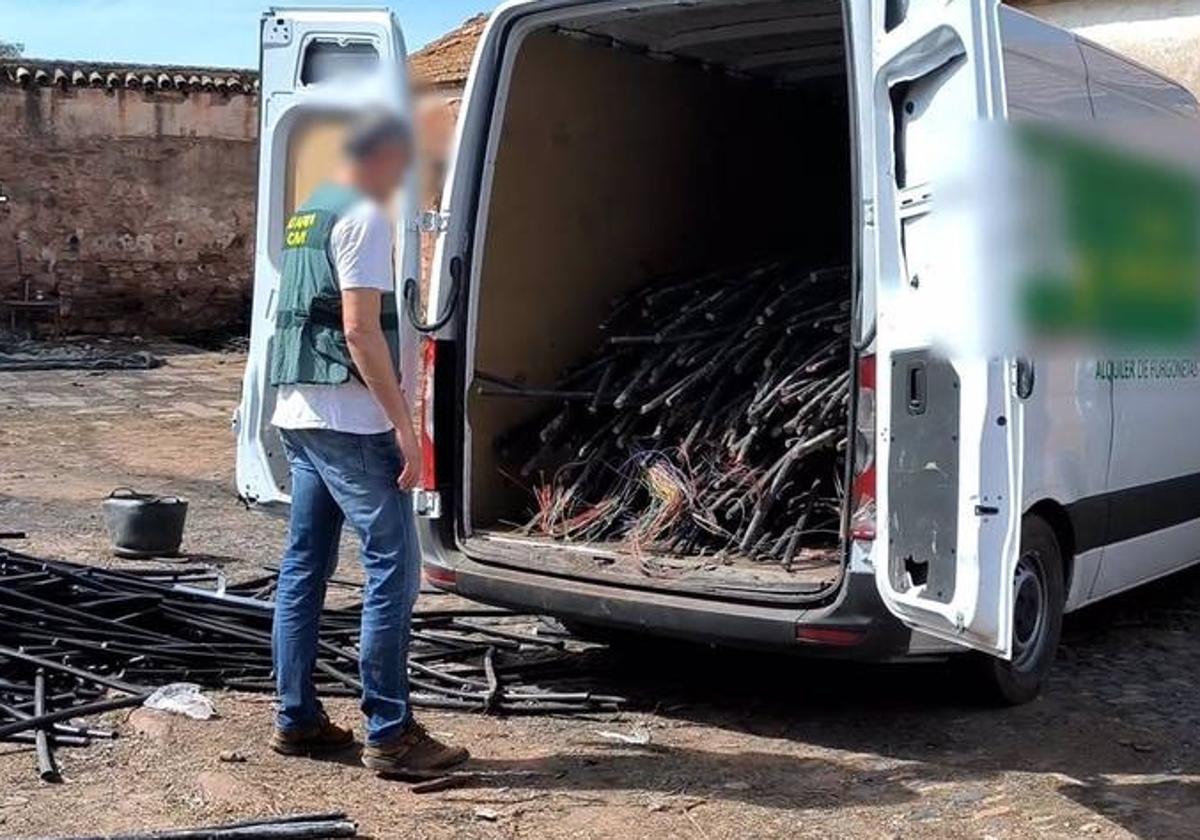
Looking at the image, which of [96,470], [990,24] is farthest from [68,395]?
[990,24]

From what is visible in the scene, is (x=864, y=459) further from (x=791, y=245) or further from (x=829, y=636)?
(x=791, y=245)

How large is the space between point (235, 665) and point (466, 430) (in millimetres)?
1192

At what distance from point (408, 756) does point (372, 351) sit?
1.22m

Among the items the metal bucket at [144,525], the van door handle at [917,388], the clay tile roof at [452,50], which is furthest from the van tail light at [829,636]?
the clay tile roof at [452,50]

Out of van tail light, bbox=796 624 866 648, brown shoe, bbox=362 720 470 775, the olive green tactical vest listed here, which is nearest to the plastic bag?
brown shoe, bbox=362 720 470 775

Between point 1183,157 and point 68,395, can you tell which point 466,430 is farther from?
point 68,395

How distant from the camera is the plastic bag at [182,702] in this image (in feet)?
17.5

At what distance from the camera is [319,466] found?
486 centimetres

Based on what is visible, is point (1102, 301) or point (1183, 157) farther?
point (1183, 157)

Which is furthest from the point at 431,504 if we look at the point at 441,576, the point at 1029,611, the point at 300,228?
the point at 1029,611

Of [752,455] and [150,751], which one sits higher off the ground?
[752,455]

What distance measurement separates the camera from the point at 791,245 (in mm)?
7723

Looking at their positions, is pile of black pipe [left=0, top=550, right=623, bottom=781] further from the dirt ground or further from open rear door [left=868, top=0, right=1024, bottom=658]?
open rear door [left=868, top=0, right=1024, bottom=658]

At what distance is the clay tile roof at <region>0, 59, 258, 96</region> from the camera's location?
74.6 ft
